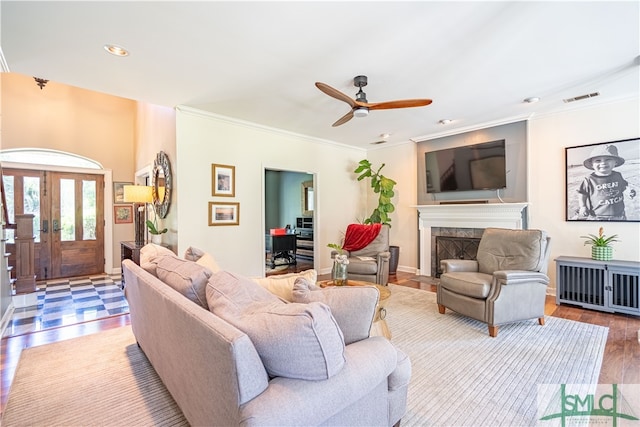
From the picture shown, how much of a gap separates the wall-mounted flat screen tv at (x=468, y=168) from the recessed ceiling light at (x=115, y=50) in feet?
15.4

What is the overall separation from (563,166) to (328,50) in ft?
12.2

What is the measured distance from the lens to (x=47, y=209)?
530cm

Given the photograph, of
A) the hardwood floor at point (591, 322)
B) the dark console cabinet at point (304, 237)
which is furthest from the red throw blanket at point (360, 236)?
the hardwood floor at point (591, 322)

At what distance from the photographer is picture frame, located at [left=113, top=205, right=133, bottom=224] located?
5996mm

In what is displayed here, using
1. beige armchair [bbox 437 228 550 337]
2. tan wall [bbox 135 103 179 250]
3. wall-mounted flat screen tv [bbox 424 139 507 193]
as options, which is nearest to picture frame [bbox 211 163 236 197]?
tan wall [bbox 135 103 179 250]

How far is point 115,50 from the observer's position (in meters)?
2.51

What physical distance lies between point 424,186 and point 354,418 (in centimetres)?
485

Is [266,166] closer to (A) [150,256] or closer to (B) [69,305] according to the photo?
(A) [150,256]

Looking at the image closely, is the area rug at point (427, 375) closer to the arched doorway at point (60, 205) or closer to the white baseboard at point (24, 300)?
the white baseboard at point (24, 300)

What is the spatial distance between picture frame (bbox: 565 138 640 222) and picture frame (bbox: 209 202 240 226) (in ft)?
15.3

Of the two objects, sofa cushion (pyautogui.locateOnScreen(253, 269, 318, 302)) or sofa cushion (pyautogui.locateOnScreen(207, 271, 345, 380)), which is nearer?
sofa cushion (pyautogui.locateOnScreen(207, 271, 345, 380))

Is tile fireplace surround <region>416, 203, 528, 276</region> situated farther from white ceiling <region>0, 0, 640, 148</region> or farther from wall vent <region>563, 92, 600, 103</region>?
white ceiling <region>0, 0, 640, 148</region>

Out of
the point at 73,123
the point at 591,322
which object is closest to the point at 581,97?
the point at 591,322

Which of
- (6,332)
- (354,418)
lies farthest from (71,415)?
(6,332)
